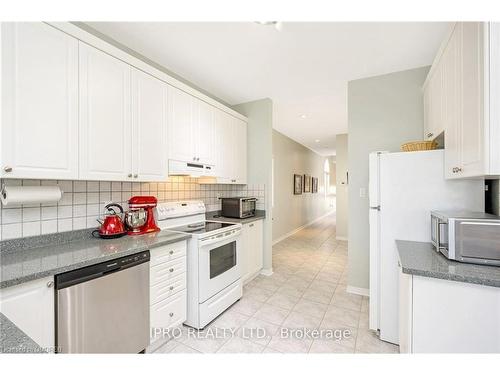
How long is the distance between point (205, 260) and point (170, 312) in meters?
0.50

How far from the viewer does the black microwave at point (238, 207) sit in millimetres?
3020

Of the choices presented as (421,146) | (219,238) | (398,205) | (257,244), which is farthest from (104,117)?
(421,146)

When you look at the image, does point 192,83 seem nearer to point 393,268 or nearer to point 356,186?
point 356,186

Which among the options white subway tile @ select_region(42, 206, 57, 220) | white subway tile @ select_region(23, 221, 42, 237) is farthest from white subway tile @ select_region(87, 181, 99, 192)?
white subway tile @ select_region(23, 221, 42, 237)

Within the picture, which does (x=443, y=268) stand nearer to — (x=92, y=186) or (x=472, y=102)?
(x=472, y=102)

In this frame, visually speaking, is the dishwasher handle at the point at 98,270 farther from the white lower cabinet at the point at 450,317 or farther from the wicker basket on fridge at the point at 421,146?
the wicker basket on fridge at the point at 421,146

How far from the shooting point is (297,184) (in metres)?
6.39

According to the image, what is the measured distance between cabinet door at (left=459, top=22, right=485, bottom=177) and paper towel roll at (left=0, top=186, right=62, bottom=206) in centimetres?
262

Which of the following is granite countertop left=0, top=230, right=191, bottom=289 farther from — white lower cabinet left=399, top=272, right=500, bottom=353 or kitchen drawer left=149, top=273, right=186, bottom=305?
white lower cabinet left=399, top=272, right=500, bottom=353

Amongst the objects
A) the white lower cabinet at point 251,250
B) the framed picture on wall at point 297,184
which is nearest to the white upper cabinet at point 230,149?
the white lower cabinet at point 251,250

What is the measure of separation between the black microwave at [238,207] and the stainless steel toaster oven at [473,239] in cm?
211

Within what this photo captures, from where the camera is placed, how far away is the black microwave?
119 inches
